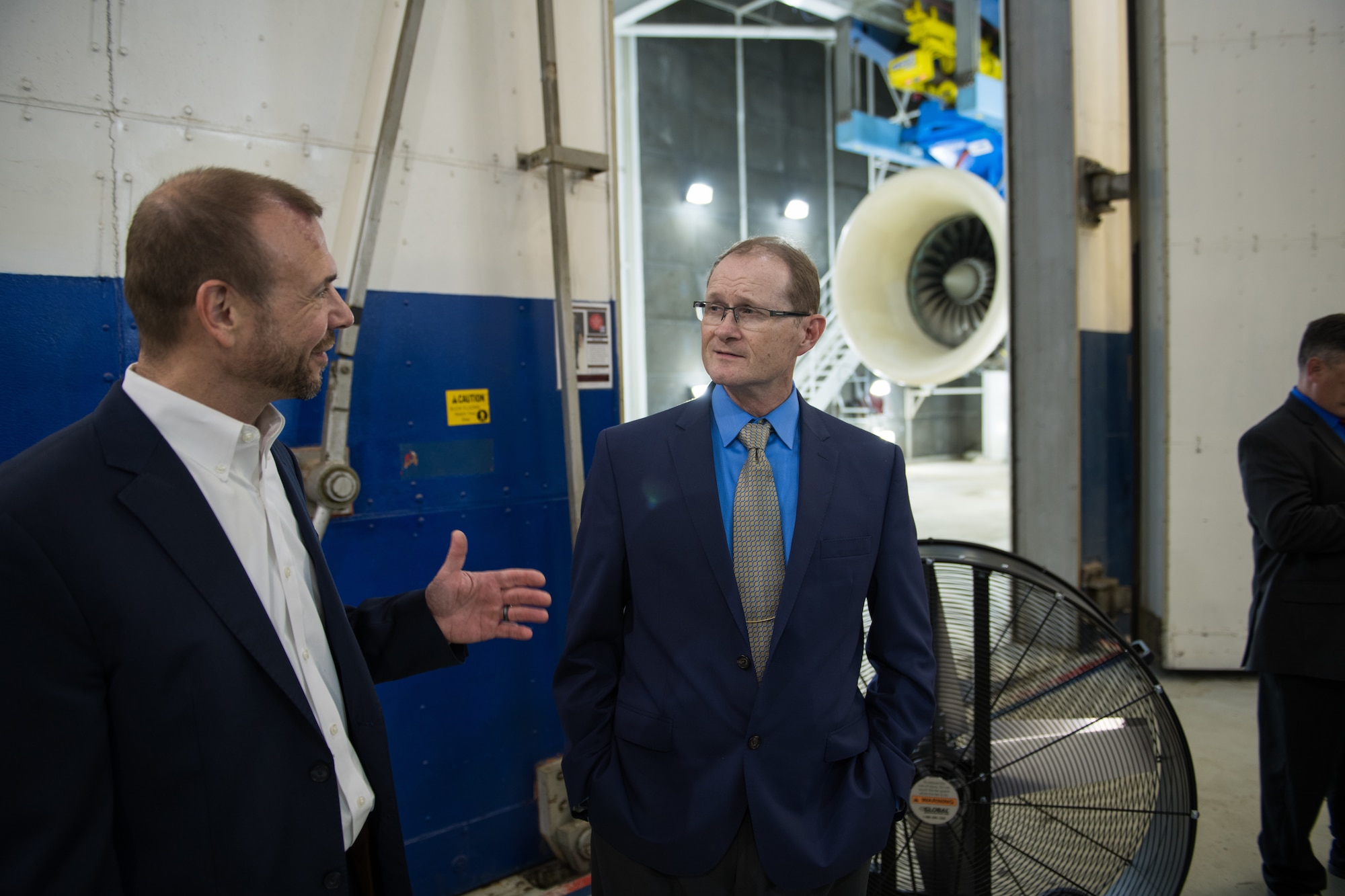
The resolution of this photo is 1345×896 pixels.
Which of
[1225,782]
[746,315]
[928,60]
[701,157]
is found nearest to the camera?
[746,315]

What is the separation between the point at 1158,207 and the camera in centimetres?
430

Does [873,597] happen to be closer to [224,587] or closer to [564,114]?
[224,587]

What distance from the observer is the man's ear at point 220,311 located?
1063mm

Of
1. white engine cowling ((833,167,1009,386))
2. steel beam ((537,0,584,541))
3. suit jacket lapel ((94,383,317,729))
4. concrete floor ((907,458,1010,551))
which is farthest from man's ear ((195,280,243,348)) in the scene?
white engine cowling ((833,167,1009,386))

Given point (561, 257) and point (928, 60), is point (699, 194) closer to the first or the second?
point (928, 60)

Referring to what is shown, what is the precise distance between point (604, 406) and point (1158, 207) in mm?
3412

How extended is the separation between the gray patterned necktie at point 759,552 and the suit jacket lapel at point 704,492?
0.03 m

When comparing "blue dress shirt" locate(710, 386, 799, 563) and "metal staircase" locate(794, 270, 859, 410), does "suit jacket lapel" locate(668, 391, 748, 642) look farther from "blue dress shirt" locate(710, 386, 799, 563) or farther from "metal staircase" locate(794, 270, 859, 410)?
"metal staircase" locate(794, 270, 859, 410)

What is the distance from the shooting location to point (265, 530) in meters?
1.14

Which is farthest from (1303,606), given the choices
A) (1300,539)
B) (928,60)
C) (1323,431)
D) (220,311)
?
(928,60)

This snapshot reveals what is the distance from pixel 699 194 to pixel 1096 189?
8.80m

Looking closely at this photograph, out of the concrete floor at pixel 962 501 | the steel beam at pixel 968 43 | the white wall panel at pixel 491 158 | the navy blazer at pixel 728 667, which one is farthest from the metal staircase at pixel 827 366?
the navy blazer at pixel 728 667

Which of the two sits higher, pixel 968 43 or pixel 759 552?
pixel 968 43

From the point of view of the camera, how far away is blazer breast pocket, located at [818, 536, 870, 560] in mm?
1506
